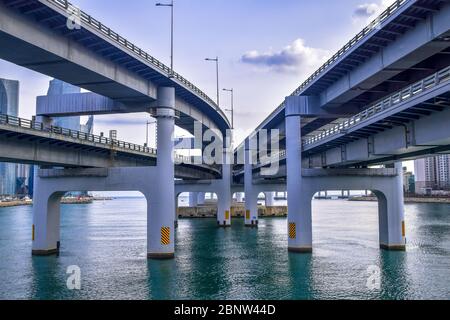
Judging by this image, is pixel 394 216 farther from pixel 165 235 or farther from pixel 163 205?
pixel 163 205

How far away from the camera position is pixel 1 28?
1873 centimetres

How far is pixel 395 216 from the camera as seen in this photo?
129ft

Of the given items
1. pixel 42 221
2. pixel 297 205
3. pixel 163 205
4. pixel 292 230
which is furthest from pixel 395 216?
pixel 42 221

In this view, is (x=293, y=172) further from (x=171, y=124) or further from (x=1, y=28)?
(x=1, y=28)

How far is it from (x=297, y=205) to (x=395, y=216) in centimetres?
965

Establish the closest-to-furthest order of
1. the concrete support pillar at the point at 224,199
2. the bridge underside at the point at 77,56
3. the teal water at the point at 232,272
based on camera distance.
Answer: the bridge underside at the point at 77,56
the teal water at the point at 232,272
the concrete support pillar at the point at 224,199

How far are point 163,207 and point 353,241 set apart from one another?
2594 cm

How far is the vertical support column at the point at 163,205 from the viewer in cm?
3534

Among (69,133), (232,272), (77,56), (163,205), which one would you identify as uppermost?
(77,56)

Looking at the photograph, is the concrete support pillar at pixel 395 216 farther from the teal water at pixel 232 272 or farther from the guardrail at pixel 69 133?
the guardrail at pixel 69 133

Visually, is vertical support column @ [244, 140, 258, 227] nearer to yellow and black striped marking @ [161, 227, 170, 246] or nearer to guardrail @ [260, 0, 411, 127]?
guardrail @ [260, 0, 411, 127]

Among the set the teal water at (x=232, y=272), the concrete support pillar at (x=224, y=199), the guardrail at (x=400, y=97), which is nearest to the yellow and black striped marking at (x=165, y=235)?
the teal water at (x=232, y=272)

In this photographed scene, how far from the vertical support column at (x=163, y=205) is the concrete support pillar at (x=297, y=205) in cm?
1166

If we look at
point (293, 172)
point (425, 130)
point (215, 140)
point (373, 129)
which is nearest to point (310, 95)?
point (293, 172)
